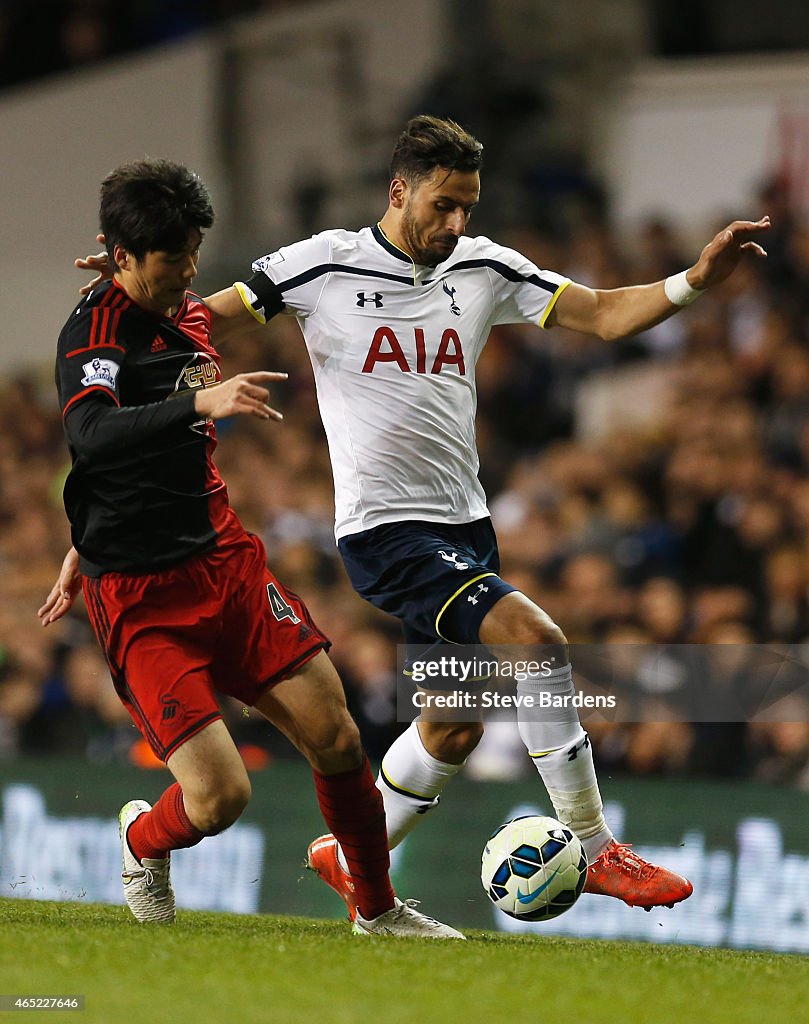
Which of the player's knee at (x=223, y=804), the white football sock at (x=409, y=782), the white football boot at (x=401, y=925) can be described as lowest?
the white football boot at (x=401, y=925)

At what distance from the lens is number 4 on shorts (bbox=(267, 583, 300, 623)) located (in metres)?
5.48

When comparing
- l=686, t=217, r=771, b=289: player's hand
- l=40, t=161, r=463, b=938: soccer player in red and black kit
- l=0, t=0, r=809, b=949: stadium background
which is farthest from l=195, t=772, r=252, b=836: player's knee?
l=0, t=0, r=809, b=949: stadium background

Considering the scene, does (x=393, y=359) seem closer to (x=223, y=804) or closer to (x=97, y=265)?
(x=97, y=265)

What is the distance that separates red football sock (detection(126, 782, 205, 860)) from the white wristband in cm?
249

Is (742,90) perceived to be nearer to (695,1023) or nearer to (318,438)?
(318,438)

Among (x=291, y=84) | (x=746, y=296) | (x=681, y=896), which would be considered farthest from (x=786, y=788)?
(x=291, y=84)

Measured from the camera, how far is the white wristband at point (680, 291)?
5.91m

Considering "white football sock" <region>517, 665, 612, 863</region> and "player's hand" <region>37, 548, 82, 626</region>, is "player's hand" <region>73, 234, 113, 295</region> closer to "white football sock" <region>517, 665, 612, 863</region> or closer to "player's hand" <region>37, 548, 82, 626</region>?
"player's hand" <region>37, 548, 82, 626</region>

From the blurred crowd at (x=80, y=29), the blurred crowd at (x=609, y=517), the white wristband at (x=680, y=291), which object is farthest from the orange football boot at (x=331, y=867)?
the blurred crowd at (x=80, y=29)

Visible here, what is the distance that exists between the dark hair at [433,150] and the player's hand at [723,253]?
889 millimetres

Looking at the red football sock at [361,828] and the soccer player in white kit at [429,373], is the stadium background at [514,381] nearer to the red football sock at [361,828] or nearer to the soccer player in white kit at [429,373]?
the soccer player in white kit at [429,373]

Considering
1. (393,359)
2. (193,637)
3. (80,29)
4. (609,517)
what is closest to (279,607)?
(193,637)

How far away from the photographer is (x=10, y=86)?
1766cm

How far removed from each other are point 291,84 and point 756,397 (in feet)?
23.4
